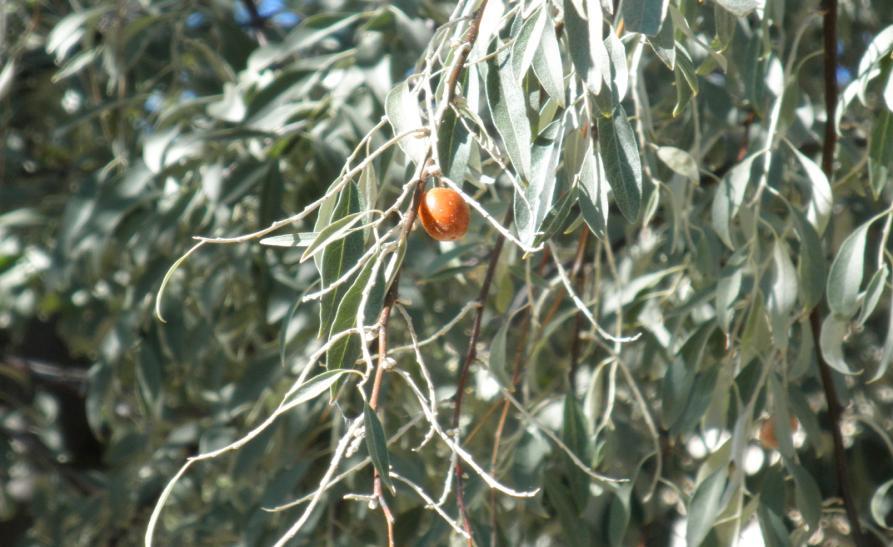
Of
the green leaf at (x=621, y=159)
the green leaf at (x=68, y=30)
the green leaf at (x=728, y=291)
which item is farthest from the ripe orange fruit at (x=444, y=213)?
the green leaf at (x=68, y=30)

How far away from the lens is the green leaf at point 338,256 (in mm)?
729

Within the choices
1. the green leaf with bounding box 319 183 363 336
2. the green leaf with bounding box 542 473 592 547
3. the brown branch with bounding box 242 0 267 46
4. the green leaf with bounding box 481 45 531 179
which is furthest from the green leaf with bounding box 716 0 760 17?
the brown branch with bounding box 242 0 267 46

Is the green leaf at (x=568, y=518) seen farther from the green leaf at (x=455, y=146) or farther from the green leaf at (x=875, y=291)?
the green leaf at (x=455, y=146)

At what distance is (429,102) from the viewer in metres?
0.68

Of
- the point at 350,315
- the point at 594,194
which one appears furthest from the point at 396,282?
the point at 594,194

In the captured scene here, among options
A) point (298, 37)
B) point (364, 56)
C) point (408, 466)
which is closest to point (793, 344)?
point (408, 466)

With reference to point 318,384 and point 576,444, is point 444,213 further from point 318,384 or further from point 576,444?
point 576,444

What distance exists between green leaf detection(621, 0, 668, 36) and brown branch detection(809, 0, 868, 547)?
494 mm

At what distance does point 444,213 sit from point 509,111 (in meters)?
0.09

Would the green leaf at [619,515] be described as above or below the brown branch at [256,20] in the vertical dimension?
above

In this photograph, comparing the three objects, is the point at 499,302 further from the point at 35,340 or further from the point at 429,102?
the point at 35,340

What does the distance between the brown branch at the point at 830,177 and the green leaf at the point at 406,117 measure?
489mm

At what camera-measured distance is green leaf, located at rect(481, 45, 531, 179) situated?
2.30 ft

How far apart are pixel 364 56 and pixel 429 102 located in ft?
2.07
